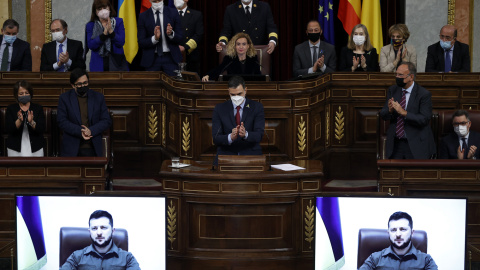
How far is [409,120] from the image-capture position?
761 cm

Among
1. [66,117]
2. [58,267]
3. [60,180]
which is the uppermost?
[66,117]

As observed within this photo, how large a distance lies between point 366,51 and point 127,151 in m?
2.90

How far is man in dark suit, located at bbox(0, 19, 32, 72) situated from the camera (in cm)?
931

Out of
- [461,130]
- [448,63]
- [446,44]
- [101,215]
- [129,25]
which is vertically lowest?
[101,215]

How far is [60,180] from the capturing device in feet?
21.5

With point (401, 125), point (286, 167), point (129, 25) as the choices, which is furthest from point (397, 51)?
point (129, 25)

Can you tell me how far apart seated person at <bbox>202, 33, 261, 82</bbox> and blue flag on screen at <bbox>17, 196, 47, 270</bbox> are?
13.9 ft

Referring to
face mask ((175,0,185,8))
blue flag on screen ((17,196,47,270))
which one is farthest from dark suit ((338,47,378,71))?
blue flag on screen ((17,196,47,270))

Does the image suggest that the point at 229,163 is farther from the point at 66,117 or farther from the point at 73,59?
the point at 73,59

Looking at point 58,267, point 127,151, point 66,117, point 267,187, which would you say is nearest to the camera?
point 58,267

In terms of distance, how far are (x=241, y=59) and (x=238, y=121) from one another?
1.69 metres

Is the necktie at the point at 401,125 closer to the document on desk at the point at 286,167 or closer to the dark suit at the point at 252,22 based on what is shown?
the document on desk at the point at 286,167

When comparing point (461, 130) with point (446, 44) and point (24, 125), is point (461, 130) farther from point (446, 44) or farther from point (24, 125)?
point (24, 125)

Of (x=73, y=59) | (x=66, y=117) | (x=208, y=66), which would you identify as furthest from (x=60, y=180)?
(x=208, y=66)
